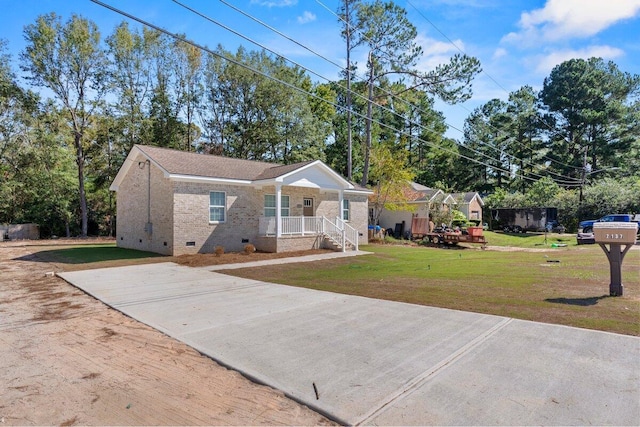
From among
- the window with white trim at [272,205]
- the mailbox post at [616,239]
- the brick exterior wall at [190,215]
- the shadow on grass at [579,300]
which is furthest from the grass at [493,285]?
the window with white trim at [272,205]

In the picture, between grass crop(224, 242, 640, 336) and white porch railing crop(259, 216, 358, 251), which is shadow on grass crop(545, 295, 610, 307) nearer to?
grass crop(224, 242, 640, 336)

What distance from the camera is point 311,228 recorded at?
18.7m

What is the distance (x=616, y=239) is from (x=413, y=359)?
465 centimetres

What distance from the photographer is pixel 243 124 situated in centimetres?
3706

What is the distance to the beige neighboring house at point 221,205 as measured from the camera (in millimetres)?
15609

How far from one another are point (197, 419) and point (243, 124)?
119ft

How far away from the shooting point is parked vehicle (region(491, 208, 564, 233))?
31547 mm

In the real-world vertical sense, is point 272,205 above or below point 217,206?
above

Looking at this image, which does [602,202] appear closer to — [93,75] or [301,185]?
[301,185]

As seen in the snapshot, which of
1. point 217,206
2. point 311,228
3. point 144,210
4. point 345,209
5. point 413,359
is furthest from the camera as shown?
point 345,209

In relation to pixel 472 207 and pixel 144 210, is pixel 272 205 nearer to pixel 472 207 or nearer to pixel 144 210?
pixel 144 210

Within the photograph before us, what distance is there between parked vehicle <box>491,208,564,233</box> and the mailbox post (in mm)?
27336

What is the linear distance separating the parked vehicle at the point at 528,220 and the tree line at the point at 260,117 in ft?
16.3

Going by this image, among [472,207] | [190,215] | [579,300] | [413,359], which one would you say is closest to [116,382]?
[413,359]
